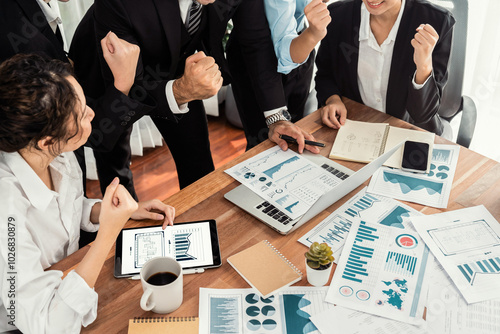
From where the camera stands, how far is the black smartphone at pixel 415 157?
4.94 feet

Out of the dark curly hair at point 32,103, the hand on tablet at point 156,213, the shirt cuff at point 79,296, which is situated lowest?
the hand on tablet at point 156,213

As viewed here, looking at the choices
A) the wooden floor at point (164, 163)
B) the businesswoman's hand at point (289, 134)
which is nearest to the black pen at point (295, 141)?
the businesswoman's hand at point (289, 134)

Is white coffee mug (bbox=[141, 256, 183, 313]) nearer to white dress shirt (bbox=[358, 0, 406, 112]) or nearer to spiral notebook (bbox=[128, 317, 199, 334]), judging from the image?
spiral notebook (bbox=[128, 317, 199, 334])

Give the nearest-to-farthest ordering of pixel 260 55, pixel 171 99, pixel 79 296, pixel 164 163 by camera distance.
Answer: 1. pixel 79 296
2. pixel 171 99
3. pixel 260 55
4. pixel 164 163

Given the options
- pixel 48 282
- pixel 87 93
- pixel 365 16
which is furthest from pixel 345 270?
pixel 87 93

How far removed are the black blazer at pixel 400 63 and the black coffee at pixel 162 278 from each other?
106cm

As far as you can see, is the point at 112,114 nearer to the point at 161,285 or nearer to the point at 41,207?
the point at 41,207

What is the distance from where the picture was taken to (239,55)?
2.03m

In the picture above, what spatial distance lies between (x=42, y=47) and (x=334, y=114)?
1.00m

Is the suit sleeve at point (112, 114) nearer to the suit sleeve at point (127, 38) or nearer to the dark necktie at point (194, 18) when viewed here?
the suit sleeve at point (127, 38)

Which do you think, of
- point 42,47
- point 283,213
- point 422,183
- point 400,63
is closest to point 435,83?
point 400,63

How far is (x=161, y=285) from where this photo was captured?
1.06 metres

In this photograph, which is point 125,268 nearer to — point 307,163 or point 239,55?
point 307,163

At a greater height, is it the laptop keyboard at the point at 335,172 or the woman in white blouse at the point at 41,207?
the woman in white blouse at the point at 41,207
